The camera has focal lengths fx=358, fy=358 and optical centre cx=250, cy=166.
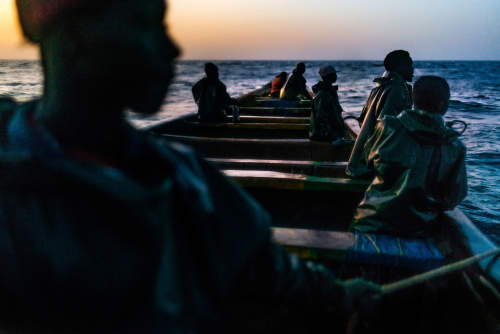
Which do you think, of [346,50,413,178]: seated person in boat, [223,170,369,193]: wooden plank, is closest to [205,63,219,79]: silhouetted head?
[346,50,413,178]: seated person in boat

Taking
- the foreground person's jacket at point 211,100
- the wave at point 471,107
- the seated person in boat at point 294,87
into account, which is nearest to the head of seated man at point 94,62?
the foreground person's jacket at point 211,100

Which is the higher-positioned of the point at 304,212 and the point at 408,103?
the point at 408,103

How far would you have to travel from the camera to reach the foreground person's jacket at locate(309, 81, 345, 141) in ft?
18.6

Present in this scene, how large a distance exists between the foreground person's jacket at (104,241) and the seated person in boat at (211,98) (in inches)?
268

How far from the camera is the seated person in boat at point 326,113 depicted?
223 inches

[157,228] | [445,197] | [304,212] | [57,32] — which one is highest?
[57,32]

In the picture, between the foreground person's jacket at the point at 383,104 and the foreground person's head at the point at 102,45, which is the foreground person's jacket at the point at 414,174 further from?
the foreground person's head at the point at 102,45

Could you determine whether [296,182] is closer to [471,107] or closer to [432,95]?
[432,95]

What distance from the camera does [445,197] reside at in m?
2.72

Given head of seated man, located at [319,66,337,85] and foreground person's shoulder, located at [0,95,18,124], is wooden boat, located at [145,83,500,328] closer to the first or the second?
head of seated man, located at [319,66,337,85]

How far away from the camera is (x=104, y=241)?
0.75m

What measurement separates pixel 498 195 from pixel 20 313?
339 inches

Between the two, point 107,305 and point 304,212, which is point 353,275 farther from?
point 107,305

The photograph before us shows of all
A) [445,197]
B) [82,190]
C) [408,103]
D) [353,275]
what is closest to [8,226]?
[82,190]
